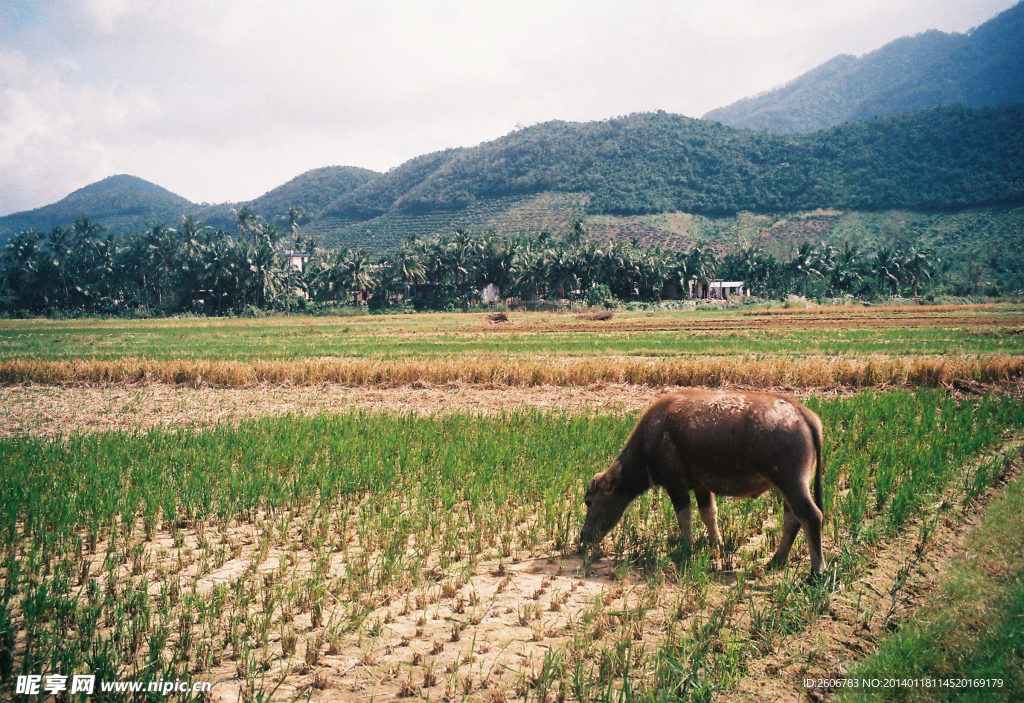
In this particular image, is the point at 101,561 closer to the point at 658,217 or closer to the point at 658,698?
the point at 658,698

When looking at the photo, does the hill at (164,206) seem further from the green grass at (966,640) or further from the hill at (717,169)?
the green grass at (966,640)

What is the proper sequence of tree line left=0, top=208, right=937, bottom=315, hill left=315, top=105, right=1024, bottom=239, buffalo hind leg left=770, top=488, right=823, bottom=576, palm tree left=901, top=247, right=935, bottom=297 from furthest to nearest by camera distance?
hill left=315, top=105, right=1024, bottom=239 < tree line left=0, top=208, right=937, bottom=315 < palm tree left=901, top=247, right=935, bottom=297 < buffalo hind leg left=770, top=488, right=823, bottom=576

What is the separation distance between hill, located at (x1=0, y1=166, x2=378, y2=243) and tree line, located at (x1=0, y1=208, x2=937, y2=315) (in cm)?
7866

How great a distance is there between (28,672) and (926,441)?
35.8ft

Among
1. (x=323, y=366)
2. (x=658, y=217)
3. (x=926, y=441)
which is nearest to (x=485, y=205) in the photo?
(x=658, y=217)

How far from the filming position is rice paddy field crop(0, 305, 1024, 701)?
361 cm

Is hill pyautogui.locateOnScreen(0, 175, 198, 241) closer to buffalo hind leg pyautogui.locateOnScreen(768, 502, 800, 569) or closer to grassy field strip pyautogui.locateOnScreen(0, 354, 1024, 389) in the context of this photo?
grassy field strip pyautogui.locateOnScreen(0, 354, 1024, 389)

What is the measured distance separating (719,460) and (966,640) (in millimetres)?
1853

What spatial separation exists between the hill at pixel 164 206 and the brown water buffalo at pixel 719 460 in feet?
534

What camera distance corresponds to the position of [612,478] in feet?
17.9

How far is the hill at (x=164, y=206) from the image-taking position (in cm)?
16338

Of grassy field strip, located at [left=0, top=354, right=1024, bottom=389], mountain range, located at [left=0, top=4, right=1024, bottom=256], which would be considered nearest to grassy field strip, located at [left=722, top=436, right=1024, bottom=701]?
grassy field strip, located at [left=0, top=354, right=1024, bottom=389]

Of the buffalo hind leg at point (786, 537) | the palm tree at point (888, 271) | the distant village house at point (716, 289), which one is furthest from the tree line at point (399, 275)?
the buffalo hind leg at point (786, 537)

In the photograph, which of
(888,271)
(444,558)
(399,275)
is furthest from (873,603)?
(888,271)
